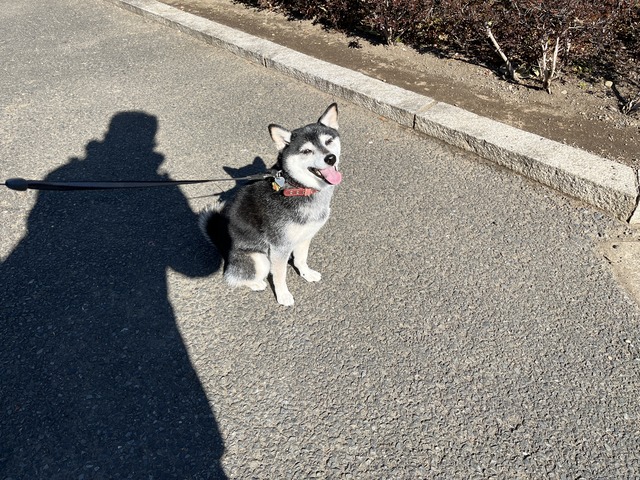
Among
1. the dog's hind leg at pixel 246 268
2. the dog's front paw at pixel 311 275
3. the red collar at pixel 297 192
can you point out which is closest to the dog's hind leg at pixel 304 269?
the dog's front paw at pixel 311 275

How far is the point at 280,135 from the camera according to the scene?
112 inches

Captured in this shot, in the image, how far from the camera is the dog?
2822mm

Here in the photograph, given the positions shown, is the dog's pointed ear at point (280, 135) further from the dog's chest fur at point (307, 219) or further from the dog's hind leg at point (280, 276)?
the dog's hind leg at point (280, 276)

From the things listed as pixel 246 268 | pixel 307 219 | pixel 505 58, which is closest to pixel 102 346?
pixel 246 268

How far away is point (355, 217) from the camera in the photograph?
4.07 meters

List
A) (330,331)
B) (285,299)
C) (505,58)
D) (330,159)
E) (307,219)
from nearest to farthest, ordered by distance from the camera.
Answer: (330,159), (307,219), (330,331), (285,299), (505,58)

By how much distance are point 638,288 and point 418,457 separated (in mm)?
2134

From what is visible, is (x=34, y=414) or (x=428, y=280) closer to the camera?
(x=34, y=414)

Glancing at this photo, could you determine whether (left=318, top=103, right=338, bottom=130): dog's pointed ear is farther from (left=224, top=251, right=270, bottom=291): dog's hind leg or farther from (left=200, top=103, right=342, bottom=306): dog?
(left=224, top=251, right=270, bottom=291): dog's hind leg

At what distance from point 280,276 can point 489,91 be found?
12.3 feet

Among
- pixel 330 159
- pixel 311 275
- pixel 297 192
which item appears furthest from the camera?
pixel 311 275

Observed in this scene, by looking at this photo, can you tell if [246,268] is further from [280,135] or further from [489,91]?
[489,91]

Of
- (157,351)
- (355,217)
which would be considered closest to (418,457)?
(157,351)

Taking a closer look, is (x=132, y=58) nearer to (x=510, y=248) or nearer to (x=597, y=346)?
(x=510, y=248)
